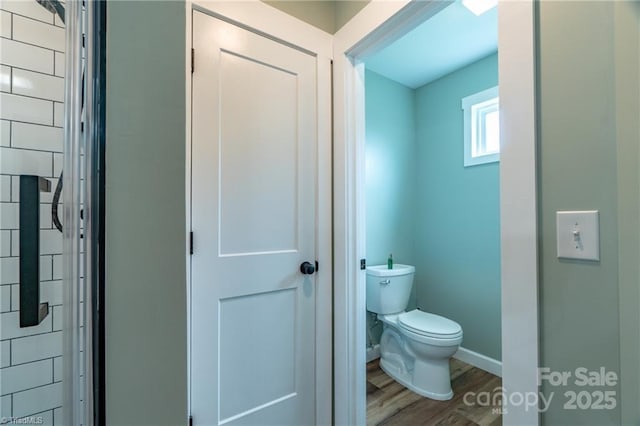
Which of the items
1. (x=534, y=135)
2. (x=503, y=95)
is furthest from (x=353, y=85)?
(x=534, y=135)

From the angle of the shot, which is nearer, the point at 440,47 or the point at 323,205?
the point at 323,205

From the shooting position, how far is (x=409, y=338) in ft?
6.00

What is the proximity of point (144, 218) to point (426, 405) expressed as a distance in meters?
1.99

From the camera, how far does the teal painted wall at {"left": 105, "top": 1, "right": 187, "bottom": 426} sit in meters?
0.35

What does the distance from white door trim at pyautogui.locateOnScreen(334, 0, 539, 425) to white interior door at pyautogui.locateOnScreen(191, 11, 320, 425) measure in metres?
0.15

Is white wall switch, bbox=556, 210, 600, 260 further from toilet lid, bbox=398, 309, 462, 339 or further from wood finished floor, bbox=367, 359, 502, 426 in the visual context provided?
wood finished floor, bbox=367, 359, 502, 426

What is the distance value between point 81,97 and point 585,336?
1143 mm

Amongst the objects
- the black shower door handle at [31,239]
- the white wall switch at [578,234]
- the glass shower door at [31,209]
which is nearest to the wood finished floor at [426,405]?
the white wall switch at [578,234]

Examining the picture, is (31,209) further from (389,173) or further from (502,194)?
(389,173)

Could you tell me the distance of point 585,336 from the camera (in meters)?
0.67

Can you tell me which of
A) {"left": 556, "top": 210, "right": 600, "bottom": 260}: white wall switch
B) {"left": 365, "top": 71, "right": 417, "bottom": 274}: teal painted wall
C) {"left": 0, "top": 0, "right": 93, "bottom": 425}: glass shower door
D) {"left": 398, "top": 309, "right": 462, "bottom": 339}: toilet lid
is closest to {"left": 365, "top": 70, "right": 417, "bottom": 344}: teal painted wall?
{"left": 365, "top": 71, "right": 417, "bottom": 274}: teal painted wall

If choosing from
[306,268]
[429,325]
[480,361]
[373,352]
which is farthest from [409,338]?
[306,268]

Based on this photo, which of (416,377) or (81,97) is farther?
(416,377)

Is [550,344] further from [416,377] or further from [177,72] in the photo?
[416,377]
